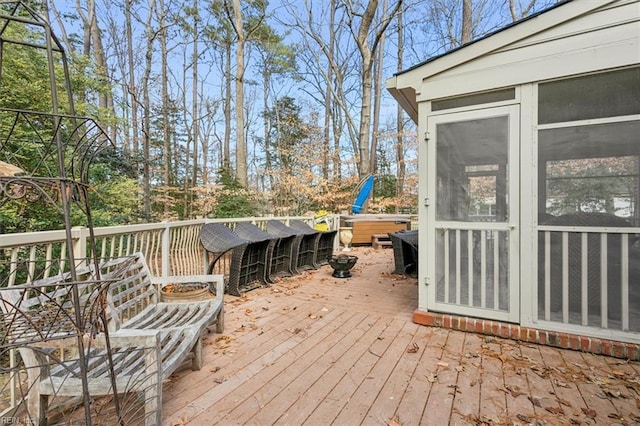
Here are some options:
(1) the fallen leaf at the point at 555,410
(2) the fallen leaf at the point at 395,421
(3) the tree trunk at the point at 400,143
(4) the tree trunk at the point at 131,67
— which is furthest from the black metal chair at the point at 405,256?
(4) the tree trunk at the point at 131,67

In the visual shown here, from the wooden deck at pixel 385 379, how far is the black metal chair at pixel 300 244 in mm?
1984

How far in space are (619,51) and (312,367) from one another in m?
3.33

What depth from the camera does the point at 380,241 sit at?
8578mm

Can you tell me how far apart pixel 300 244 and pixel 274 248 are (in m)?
0.74

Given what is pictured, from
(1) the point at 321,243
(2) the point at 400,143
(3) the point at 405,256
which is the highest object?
(2) the point at 400,143

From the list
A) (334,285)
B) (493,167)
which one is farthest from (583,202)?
(334,285)

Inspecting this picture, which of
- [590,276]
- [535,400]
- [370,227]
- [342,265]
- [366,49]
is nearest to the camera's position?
[535,400]

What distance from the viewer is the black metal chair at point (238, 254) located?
3.92m

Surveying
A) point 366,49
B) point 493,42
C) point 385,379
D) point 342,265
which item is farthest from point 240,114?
point 385,379

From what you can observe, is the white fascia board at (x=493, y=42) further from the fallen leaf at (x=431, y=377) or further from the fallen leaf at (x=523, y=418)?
the fallen leaf at (x=523, y=418)

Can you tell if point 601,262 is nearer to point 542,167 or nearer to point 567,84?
point 542,167

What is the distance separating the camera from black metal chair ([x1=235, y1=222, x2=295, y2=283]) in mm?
4605

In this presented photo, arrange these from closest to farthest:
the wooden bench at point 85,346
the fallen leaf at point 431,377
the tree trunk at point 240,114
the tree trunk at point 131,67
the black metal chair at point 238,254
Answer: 1. the wooden bench at point 85,346
2. the fallen leaf at point 431,377
3. the black metal chair at point 238,254
4. the tree trunk at point 240,114
5. the tree trunk at point 131,67

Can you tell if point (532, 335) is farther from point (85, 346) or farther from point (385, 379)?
point (85, 346)
